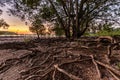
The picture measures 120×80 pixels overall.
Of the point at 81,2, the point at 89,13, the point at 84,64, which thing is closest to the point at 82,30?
the point at 89,13

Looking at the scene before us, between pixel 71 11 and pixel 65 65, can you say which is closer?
pixel 65 65

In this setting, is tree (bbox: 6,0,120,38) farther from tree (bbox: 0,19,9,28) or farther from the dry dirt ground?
the dry dirt ground

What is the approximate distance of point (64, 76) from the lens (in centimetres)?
642

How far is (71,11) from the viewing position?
40.9 ft

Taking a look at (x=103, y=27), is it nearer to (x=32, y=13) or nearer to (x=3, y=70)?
(x=32, y=13)

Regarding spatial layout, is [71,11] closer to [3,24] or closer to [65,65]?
[3,24]

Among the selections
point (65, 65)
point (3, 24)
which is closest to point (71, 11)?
point (3, 24)

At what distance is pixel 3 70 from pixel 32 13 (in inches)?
224

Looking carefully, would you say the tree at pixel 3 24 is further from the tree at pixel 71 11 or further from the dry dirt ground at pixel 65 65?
the dry dirt ground at pixel 65 65

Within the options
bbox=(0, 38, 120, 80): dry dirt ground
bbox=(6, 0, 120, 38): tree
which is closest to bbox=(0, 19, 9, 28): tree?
bbox=(6, 0, 120, 38): tree

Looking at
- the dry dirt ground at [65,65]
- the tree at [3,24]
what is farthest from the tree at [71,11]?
the dry dirt ground at [65,65]

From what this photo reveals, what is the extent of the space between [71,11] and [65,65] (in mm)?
5959

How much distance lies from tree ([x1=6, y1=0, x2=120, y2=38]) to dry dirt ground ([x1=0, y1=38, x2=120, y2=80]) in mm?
3700

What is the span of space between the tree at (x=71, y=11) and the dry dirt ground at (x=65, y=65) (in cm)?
370
